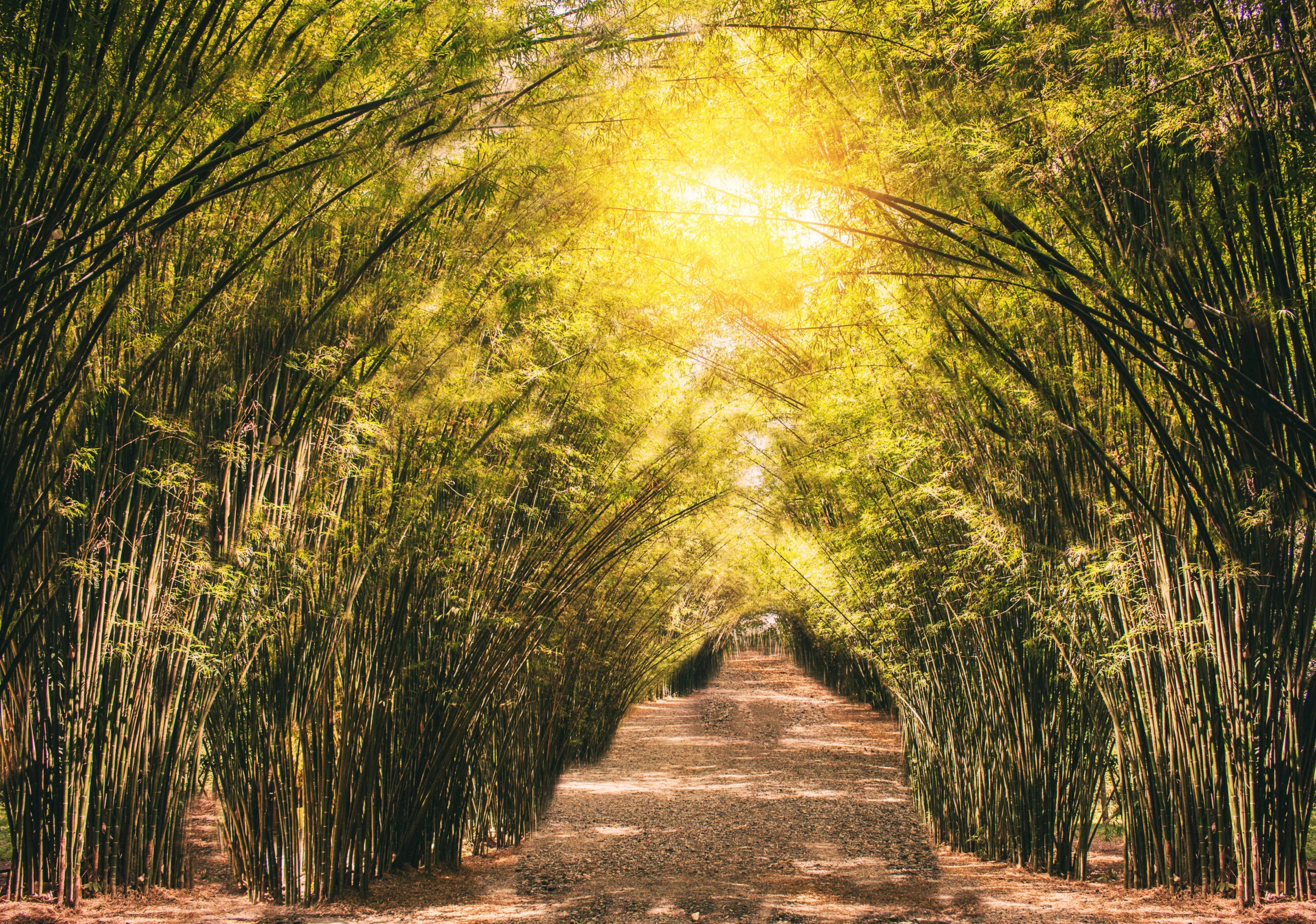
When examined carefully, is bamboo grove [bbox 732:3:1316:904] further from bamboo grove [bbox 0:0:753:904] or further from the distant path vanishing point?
bamboo grove [bbox 0:0:753:904]

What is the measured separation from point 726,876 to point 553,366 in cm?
290

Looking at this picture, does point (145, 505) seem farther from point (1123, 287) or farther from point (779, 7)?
point (1123, 287)

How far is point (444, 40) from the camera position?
2.68m

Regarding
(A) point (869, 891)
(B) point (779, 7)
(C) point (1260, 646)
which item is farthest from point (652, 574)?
(B) point (779, 7)

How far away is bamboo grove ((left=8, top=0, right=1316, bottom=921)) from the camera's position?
2436 millimetres

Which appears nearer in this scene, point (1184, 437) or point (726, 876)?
point (1184, 437)

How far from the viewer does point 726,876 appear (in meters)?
4.48

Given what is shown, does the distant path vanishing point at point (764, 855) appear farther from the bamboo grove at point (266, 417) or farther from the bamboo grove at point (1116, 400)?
the bamboo grove at point (266, 417)

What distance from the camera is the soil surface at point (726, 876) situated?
339 centimetres

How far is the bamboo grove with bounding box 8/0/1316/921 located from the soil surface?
18 centimetres

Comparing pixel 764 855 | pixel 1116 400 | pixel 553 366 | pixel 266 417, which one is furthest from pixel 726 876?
pixel 266 417

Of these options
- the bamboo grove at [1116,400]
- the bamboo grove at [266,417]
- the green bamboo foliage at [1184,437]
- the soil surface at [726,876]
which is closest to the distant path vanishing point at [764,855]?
the soil surface at [726,876]

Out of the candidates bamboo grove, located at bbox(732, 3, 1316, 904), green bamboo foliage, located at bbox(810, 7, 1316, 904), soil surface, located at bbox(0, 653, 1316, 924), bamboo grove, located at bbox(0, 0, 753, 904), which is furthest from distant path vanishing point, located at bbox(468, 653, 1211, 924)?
bamboo grove, located at bbox(0, 0, 753, 904)

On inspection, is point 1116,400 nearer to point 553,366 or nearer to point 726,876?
point 553,366
